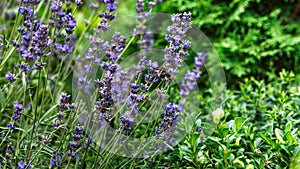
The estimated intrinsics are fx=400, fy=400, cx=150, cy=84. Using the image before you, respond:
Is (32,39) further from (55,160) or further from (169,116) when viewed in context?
(169,116)

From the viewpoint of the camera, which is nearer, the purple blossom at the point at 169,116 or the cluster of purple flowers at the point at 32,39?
the cluster of purple flowers at the point at 32,39

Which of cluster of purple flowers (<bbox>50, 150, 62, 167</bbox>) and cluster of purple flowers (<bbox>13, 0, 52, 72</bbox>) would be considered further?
cluster of purple flowers (<bbox>50, 150, 62, 167</bbox>)

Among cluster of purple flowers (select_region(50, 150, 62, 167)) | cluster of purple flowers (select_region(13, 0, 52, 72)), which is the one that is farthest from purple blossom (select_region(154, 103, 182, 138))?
cluster of purple flowers (select_region(13, 0, 52, 72))

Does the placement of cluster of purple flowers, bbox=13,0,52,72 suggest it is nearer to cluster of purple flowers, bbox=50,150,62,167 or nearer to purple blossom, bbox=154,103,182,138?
cluster of purple flowers, bbox=50,150,62,167

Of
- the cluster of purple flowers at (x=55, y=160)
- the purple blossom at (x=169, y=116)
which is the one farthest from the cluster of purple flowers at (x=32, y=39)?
the purple blossom at (x=169, y=116)

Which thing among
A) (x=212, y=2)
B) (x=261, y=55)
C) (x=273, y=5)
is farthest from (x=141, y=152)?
(x=273, y=5)

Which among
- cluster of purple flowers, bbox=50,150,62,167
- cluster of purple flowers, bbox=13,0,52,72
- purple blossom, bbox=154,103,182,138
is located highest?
cluster of purple flowers, bbox=13,0,52,72

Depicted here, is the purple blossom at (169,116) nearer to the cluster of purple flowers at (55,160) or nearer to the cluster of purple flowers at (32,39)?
the cluster of purple flowers at (55,160)

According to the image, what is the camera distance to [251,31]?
351 centimetres

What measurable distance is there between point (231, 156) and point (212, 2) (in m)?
2.37

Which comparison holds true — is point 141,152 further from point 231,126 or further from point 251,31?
point 251,31

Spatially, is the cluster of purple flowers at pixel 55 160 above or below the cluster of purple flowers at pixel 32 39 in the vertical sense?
→ below

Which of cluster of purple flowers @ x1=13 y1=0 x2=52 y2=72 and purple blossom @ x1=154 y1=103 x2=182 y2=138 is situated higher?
cluster of purple flowers @ x1=13 y1=0 x2=52 y2=72

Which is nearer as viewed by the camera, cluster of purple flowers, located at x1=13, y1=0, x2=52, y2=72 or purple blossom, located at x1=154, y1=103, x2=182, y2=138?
cluster of purple flowers, located at x1=13, y1=0, x2=52, y2=72
